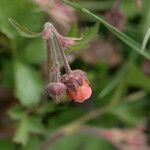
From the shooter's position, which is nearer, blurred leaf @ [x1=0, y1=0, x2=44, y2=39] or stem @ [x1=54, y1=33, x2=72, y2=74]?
stem @ [x1=54, y1=33, x2=72, y2=74]

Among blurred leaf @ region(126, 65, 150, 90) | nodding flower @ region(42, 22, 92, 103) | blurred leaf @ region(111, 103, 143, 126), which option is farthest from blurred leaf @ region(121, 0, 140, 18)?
nodding flower @ region(42, 22, 92, 103)

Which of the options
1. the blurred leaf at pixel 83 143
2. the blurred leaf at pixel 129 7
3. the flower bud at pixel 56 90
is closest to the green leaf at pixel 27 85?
the blurred leaf at pixel 83 143

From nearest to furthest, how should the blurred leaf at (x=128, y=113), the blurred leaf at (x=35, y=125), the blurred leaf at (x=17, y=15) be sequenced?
the blurred leaf at (x=17, y=15)
the blurred leaf at (x=35, y=125)
the blurred leaf at (x=128, y=113)

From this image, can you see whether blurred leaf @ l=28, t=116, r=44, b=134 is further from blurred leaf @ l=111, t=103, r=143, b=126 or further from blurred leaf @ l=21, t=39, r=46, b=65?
blurred leaf @ l=111, t=103, r=143, b=126

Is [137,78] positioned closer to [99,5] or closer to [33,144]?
[99,5]

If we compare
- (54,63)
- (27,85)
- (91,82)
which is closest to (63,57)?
(54,63)

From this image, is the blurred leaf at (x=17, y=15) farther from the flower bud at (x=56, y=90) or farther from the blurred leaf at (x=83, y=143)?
the blurred leaf at (x=83, y=143)
